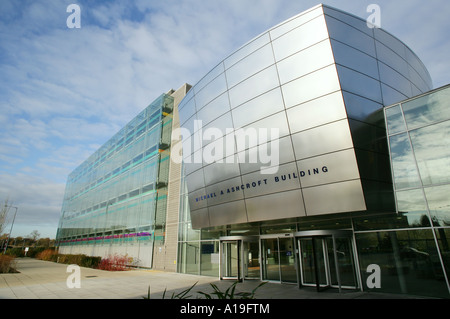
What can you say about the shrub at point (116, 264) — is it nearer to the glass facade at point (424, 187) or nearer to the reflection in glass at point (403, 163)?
the glass facade at point (424, 187)

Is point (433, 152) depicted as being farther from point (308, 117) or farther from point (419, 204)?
point (308, 117)

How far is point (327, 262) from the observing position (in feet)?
41.7

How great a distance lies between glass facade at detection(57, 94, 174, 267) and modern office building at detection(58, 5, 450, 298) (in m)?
9.54

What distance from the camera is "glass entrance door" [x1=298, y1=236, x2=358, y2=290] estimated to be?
39.6ft

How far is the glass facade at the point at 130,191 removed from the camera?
27.0 m

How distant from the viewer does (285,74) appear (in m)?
12.9

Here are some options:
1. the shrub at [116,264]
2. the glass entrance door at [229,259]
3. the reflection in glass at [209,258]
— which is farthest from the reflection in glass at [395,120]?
the shrub at [116,264]

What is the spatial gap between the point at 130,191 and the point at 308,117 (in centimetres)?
2657

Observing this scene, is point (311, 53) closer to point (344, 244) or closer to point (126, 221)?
point (344, 244)

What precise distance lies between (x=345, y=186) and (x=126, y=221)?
2753 centimetres

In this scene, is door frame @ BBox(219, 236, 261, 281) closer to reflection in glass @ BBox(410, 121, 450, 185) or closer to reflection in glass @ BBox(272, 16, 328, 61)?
reflection in glass @ BBox(410, 121, 450, 185)

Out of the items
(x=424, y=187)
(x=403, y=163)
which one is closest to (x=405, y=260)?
(x=424, y=187)

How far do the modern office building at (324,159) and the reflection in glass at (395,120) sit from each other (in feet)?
0.14
